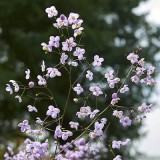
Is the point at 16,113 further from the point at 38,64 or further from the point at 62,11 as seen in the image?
the point at 62,11

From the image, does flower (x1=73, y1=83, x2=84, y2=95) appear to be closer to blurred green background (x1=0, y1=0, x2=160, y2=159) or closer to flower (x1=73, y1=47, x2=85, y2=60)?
flower (x1=73, y1=47, x2=85, y2=60)

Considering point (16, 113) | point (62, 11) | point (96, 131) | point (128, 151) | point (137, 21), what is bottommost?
point (96, 131)

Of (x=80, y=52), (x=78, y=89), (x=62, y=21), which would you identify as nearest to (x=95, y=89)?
(x=78, y=89)

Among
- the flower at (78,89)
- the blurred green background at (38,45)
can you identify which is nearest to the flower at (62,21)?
the flower at (78,89)

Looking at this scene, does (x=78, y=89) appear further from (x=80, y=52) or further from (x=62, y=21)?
(x=62, y=21)

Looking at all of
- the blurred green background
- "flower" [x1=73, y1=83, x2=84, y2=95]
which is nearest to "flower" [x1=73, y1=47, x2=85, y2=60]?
"flower" [x1=73, y1=83, x2=84, y2=95]

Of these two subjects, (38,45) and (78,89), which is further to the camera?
(38,45)

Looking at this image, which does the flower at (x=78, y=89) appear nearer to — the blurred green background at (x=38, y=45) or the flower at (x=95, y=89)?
the flower at (x=95, y=89)

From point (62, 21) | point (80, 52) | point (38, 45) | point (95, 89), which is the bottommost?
point (95, 89)

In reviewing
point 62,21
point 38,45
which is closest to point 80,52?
point 62,21

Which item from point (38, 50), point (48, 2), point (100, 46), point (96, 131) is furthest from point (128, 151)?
point (96, 131)

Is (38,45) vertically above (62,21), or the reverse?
(38,45)
